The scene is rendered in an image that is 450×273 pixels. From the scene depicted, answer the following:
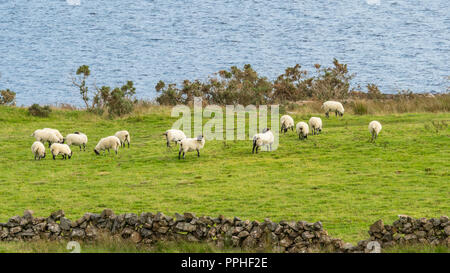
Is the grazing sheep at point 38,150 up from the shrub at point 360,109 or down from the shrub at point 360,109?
down

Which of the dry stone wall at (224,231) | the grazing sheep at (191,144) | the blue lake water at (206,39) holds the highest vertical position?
the blue lake water at (206,39)

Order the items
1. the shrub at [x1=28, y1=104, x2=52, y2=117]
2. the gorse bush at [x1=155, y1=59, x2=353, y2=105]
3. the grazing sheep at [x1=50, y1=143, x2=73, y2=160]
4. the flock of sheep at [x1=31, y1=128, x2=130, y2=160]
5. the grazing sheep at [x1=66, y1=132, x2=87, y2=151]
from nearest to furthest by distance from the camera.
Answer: the grazing sheep at [x1=50, y1=143, x2=73, y2=160] < the flock of sheep at [x1=31, y1=128, x2=130, y2=160] < the grazing sheep at [x1=66, y1=132, x2=87, y2=151] < the shrub at [x1=28, y1=104, x2=52, y2=117] < the gorse bush at [x1=155, y1=59, x2=353, y2=105]

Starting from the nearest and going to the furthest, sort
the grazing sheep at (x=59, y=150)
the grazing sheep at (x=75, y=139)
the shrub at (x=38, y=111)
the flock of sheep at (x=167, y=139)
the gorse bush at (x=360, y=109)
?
the flock of sheep at (x=167, y=139) → the grazing sheep at (x=59, y=150) → the grazing sheep at (x=75, y=139) → the gorse bush at (x=360, y=109) → the shrub at (x=38, y=111)

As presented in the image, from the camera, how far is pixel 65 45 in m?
123

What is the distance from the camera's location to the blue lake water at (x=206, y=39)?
113 metres

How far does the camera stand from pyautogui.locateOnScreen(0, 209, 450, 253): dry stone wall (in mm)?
14164

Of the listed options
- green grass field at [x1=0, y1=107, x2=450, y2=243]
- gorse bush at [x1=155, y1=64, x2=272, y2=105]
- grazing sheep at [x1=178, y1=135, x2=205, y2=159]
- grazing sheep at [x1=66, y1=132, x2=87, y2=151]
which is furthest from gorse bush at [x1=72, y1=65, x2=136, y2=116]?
grazing sheep at [x1=178, y1=135, x2=205, y2=159]

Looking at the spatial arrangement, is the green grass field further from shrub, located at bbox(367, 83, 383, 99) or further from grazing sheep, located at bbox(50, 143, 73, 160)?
shrub, located at bbox(367, 83, 383, 99)

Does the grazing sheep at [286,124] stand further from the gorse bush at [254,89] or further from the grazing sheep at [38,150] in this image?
the gorse bush at [254,89]

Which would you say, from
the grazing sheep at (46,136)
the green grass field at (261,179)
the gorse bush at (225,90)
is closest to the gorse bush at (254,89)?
the gorse bush at (225,90)

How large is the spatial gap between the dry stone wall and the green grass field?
1501 millimetres

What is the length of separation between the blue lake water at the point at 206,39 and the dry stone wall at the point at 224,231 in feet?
303
